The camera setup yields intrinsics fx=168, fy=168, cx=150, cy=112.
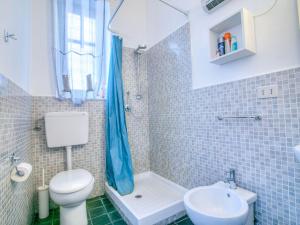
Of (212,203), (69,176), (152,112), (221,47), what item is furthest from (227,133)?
(69,176)

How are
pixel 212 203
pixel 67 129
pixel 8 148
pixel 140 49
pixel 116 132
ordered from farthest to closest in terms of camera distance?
1. pixel 140 49
2. pixel 116 132
3. pixel 67 129
4. pixel 212 203
5. pixel 8 148

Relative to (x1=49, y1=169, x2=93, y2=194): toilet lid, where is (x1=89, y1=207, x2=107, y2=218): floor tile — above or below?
below

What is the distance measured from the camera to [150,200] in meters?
1.82

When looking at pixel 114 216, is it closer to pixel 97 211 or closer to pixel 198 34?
pixel 97 211

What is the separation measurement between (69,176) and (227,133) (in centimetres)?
152

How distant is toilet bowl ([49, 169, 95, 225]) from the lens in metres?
1.38

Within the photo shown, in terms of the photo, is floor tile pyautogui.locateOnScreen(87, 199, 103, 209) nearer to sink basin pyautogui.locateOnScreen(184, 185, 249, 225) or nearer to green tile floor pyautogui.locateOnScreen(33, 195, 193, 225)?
green tile floor pyautogui.locateOnScreen(33, 195, 193, 225)

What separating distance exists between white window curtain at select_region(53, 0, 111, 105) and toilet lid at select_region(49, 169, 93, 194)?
2.73ft

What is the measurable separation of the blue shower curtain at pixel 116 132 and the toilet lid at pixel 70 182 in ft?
1.52

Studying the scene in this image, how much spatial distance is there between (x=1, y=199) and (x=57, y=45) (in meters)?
1.65

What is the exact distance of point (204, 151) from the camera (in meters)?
1.65

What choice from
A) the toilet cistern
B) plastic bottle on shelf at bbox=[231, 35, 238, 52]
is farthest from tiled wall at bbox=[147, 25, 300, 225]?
the toilet cistern

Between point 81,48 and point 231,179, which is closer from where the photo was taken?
point 231,179

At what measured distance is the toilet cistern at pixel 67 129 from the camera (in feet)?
5.93
